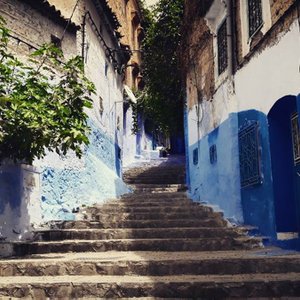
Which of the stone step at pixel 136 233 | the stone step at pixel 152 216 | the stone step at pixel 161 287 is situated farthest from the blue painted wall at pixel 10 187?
the stone step at pixel 152 216

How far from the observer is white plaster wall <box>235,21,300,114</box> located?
5.44m

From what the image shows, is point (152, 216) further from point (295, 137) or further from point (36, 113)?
point (36, 113)

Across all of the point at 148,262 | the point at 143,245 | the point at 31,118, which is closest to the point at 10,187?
the point at 31,118

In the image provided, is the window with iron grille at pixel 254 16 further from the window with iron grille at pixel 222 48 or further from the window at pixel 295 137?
the window at pixel 295 137

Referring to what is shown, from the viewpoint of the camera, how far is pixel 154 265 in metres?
5.22

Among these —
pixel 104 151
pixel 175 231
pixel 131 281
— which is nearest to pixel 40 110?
pixel 131 281

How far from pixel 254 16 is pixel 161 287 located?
4835 millimetres

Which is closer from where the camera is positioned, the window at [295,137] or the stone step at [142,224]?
the window at [295,137]

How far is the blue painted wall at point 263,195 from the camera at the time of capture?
6215 millimetres

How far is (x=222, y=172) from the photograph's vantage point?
27.4 ft

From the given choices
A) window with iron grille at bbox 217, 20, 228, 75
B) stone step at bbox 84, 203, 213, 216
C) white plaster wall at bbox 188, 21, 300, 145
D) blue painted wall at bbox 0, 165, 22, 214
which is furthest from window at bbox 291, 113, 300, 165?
blue painted wall at bbox 0, 165, 22, 214

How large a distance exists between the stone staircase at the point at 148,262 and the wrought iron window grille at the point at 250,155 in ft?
2.93

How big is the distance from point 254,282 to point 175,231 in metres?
2.51

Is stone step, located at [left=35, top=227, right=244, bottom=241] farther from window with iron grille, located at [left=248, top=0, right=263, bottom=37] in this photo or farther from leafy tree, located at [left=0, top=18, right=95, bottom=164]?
window with iron grille, located at [left=248, top=0, right=263, bottom=37]
